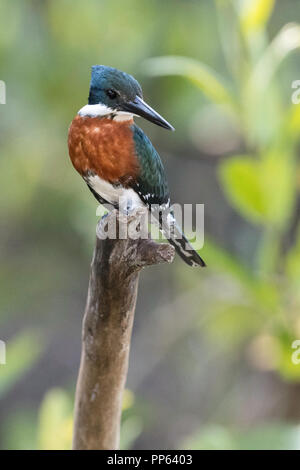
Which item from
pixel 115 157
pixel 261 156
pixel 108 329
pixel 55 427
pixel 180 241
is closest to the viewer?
pixel 108 329

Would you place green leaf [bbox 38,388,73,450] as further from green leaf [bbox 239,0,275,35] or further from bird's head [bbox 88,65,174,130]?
green leaf [bbox 239,0,275,35]

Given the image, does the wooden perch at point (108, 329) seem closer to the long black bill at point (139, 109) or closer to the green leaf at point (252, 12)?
the long black bill at point (139, 109)

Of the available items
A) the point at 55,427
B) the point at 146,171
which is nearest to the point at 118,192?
the point at 146,171

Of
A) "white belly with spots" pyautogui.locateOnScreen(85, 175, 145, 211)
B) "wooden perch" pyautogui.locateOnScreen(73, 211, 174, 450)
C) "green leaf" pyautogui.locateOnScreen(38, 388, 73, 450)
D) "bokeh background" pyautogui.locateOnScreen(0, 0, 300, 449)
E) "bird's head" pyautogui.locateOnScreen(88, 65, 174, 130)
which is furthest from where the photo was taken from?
"bokeh background" pyautogui.locateOnScreen(0, 0, 300, 449)

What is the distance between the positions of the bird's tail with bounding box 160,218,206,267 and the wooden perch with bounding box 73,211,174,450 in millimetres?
242

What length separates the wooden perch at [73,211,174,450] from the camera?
1.15 metres

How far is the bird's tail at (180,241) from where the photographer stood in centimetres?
145

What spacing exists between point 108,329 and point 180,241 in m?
0.34

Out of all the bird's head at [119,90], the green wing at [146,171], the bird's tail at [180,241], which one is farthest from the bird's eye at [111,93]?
the bird's tail at [180,241]

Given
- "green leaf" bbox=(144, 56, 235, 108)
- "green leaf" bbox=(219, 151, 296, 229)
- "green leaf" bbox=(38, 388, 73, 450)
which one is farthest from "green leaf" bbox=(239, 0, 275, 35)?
"green leaf" bbox=(38, 388, 73, 450)

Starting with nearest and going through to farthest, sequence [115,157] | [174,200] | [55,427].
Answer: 1. [115,157]
2. [55,427]
3. [174,200]

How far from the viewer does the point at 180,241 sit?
1.50 m

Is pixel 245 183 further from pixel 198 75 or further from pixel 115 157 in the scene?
pixel 115 157

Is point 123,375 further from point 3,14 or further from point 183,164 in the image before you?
point 183,164
